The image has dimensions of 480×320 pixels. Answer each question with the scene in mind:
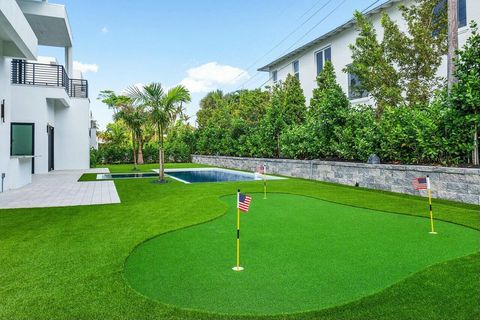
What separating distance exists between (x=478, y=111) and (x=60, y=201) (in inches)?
433

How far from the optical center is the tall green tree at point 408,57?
12.5 meters

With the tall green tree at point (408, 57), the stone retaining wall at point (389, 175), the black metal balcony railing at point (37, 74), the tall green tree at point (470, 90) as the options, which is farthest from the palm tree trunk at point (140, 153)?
the tall green tree at point (470, 90)

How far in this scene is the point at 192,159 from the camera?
109 feet

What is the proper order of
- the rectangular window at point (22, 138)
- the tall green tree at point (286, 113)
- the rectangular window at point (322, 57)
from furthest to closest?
the rectangular window at point (322, 57), the tall green tree at point (286, 113), the rectangular window at point (22, 138)

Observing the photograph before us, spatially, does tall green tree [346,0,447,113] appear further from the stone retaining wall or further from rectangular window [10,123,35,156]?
rectangular window [10,123,35,156]

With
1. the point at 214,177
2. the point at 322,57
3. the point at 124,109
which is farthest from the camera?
the point at 322,57

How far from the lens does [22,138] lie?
53.4ft

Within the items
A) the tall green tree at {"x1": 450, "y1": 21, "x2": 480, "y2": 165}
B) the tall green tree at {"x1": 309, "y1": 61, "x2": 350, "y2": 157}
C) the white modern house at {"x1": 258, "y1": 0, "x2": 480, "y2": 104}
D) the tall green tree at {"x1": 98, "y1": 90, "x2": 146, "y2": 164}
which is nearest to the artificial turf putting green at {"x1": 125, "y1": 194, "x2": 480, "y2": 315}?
the tall green tree at {"x1": 450, "y1": 21, "x2": 480, "y2": 165}

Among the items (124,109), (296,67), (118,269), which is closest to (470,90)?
(118,269)

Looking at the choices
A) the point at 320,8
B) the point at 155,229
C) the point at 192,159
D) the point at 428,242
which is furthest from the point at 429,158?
the point at 192,159

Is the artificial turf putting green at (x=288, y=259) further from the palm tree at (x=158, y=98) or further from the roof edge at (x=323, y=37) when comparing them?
the roof edge at (x=323, y=37)

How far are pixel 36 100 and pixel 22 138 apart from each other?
2105 mm

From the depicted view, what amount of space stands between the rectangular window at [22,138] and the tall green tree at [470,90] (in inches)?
692

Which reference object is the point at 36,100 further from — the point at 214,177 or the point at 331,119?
the point at 331,119
